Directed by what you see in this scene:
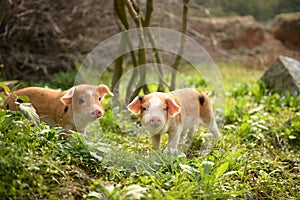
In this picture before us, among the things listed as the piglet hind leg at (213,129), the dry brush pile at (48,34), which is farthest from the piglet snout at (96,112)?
the dry brush pile at (48,34)

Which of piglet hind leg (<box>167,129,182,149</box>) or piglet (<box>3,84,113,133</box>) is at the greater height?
piglet (<box>3,84,113,133</box>)

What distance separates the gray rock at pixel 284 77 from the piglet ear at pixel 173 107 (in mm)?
3020

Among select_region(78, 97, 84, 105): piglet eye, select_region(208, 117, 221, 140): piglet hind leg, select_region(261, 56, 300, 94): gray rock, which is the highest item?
select_region(78, 97, 84, 105): piglet eye

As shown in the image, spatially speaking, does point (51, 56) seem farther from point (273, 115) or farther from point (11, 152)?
point (11, 152)

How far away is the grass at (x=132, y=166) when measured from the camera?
314cm

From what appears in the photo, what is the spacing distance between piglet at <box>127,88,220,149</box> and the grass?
0.74 feet

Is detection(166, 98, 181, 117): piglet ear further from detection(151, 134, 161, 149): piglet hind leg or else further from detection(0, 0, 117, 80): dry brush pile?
detection(0, 0, 117, 80): dry brush pile

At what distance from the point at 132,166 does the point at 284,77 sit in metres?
3.87

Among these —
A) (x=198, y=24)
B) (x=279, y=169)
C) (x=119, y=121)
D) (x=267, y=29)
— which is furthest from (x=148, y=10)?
(x=267, y=29)

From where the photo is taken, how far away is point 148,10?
575cm

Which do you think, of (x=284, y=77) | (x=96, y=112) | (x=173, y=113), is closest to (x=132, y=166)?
(x=173, y=113)

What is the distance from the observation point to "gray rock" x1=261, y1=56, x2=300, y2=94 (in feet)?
21.9

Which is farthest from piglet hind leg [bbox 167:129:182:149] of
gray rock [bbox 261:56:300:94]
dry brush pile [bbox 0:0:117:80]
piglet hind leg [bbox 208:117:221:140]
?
dry brush pile [bbox 0:0:117:80]

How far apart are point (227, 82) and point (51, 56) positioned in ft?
10.5
